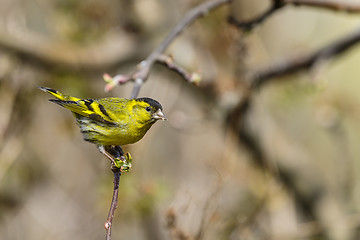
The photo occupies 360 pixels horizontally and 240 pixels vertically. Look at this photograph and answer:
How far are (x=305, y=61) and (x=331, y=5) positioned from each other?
1.45 metres

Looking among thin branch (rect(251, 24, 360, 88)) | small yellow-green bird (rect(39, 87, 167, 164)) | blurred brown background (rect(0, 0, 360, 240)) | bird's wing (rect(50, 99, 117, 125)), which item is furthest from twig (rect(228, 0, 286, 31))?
thin branch (rect(251, 24, 360, 88))

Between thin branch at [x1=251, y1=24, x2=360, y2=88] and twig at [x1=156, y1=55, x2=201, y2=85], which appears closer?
twig at [x1=156, y1=55, x2=201, y2=85]

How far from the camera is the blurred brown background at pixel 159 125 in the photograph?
4723mm

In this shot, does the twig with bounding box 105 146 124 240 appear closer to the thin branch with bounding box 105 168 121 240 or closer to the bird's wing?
the thin branch with bounding box 105 168 121 240

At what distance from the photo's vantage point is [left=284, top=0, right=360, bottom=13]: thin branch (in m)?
3.13

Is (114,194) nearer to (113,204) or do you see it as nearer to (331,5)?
(113,204)

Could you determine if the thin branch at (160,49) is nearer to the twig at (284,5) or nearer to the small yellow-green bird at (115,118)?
the small yellow-green bird at (115,118)

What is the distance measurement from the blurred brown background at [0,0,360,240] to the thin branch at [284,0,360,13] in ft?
1.84

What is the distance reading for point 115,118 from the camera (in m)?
2.67

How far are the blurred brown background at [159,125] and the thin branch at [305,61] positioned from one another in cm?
13

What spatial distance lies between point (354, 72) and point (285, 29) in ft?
4.45

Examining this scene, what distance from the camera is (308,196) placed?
17.5 ft

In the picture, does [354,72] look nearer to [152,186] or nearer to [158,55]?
[152,186]

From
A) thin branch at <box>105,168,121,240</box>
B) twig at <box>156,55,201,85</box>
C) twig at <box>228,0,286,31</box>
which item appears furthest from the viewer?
twig at <box>228,0,286,31</box>
